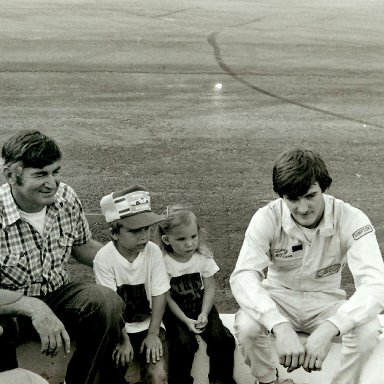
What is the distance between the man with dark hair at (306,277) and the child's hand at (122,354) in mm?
516

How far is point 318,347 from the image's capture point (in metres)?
3.25

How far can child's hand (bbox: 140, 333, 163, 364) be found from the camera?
143 inches

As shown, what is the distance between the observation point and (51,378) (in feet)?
12.4

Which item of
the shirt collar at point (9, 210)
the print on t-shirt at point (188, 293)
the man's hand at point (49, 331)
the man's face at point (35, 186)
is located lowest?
the print on t-shirt at point (188, 293)

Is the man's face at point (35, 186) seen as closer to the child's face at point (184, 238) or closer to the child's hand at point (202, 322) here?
the child's face at point (184, 238)

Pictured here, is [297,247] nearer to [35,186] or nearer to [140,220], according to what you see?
[140,220]

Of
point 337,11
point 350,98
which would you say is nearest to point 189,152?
point 350,98

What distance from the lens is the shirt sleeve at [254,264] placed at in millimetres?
3551

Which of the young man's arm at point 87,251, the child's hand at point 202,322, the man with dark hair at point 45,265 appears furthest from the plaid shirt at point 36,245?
the child's hand at point 202,322

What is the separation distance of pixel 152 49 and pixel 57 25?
9.67 ft

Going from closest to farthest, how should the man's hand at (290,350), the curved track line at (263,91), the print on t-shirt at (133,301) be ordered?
the man's hand at (290,350)
the print on t-shirt at (133,301)
the curved track line at (263,91)

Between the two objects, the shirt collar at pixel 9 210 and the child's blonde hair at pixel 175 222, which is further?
the child's blonde hair at pixel 175 222

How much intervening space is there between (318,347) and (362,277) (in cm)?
48

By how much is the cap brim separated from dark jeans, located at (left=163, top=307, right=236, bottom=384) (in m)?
0.47
